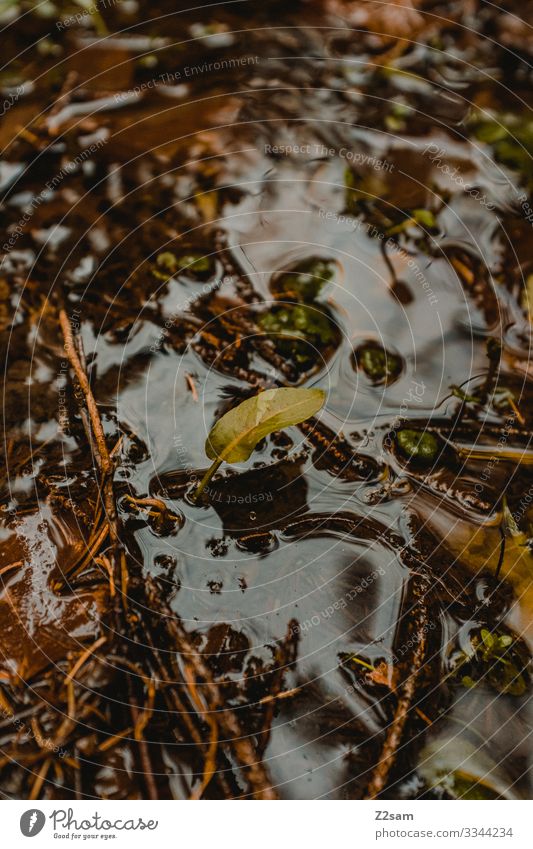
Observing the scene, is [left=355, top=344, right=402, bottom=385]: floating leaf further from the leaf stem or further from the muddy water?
the leaf stem

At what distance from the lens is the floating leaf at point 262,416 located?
114cm

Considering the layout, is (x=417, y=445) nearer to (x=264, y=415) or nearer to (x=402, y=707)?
(x=264, y=415)

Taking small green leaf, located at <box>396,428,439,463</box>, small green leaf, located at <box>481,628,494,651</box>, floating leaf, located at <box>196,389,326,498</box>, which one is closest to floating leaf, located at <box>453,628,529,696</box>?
small green leaf, located at <box>481,628,494,651</box>

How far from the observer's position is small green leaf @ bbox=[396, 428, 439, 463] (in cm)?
131

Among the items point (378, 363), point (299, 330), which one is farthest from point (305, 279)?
point (378, 363)

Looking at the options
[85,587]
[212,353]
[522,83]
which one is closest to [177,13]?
[522,83]

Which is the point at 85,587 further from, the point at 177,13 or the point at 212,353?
the point at 177,13

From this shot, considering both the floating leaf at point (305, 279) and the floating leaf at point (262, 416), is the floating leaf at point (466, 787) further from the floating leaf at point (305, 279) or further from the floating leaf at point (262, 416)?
the floating leaf at point (305, 279)

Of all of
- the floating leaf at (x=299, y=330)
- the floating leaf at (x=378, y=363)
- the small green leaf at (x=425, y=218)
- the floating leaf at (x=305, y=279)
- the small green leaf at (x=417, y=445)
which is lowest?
the small green leaf at (x=417, y=445)

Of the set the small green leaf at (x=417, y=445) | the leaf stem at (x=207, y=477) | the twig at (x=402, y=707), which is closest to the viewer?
the twig at (x=402, y=707)

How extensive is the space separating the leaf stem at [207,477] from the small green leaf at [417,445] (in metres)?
0.40

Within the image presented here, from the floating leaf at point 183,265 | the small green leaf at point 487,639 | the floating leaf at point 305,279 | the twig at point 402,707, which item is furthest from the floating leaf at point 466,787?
the floating leaf at point 183,265

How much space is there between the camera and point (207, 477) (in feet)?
3.99

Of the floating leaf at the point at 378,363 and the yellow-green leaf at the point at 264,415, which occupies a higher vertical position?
the floating leaf at the point at 378,363
